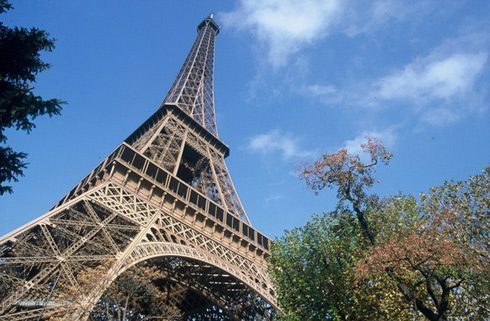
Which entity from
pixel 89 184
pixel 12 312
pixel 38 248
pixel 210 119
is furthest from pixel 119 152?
pixel 210 119

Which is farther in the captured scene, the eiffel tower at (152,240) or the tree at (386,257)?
the eiffel tower at (152,240)

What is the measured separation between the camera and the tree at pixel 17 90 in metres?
8.63

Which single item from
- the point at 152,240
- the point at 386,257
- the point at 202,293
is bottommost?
the point at 386,257

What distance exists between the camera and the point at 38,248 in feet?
57.2

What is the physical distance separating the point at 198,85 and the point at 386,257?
46.6 meters

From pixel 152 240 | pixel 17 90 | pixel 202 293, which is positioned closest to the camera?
pixel 17 90

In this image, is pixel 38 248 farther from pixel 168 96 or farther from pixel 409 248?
pixel 168 96

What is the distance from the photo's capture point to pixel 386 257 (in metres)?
10.2

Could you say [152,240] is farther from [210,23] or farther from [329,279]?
[210,23]

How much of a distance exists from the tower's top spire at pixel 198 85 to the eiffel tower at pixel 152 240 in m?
4.99

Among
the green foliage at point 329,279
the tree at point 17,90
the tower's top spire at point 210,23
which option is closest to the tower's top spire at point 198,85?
the tower's top spire at point 210,23

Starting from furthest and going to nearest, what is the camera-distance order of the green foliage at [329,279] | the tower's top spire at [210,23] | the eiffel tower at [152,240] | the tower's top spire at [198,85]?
the tower's top spire at [210,23]
the tower's top spire at [198,85]
the eiffel tower at [152,240]
the green foliage at [329,279]

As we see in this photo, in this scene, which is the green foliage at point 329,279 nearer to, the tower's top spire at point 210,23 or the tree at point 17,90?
the tree at point 17,90

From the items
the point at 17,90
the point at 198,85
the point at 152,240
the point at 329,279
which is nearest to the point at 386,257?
the point at 329,279
